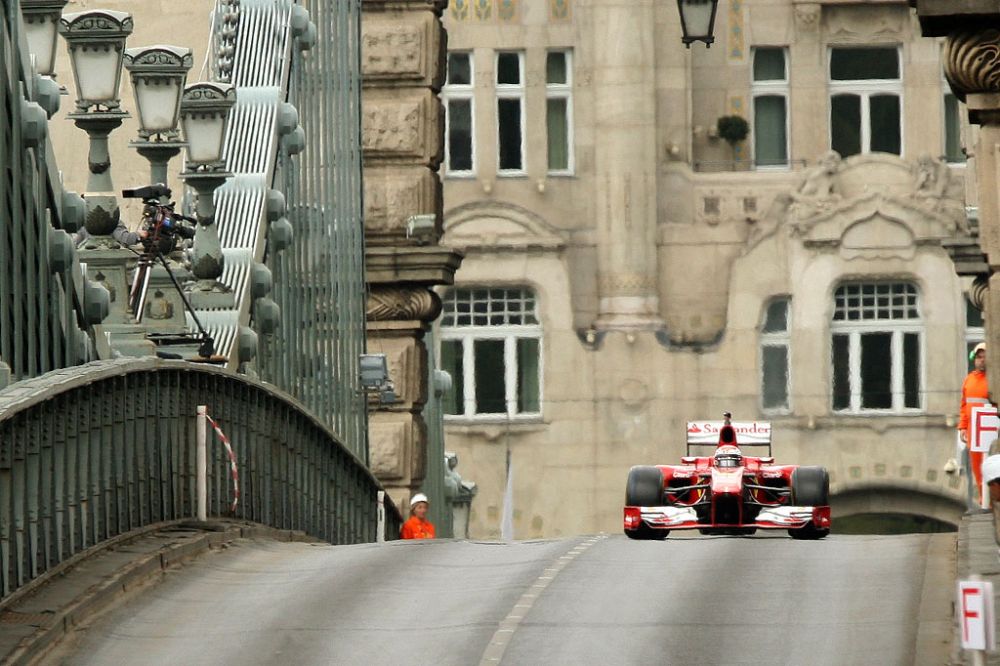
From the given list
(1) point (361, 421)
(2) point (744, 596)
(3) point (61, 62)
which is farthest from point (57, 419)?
(3) point (61, 62)

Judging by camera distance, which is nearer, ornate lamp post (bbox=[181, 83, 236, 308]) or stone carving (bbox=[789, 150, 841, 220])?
ornate lamp post (bbox=[181, 83, 236, 308])

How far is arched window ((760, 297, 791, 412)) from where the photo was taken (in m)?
53.5

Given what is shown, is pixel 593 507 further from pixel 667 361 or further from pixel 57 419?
pixel 57 419

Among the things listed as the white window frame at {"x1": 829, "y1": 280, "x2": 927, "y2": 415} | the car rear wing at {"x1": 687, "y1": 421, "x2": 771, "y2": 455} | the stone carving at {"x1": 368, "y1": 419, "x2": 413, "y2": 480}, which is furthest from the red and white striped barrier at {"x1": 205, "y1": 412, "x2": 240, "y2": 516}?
the white window frame at {"x1": 829, "y1": 280, "x2": 927, "y2": 415}

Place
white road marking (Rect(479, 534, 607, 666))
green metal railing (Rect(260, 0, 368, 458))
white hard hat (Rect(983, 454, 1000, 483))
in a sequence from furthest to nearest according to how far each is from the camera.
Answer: green metal railing (Rect(260, 0, 368, 458)) → white road marking (Rect(479, 534, 607, 666)) → white hard hat (Rect(983, 454, 1000, 483))

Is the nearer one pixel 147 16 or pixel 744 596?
pixel 744 596

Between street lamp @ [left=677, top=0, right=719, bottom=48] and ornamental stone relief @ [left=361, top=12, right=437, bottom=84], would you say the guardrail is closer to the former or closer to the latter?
street lamp @ [left=677, top=0, right=719, bottom=48]

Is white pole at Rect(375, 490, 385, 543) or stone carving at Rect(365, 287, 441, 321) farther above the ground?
stone carving at Rect(365, 287, 441, 321)

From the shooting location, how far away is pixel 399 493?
3347cm

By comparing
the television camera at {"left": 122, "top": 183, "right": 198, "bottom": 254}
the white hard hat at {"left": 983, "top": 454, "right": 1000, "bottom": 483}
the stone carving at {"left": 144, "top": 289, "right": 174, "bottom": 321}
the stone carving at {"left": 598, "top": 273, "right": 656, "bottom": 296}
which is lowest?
the white hard hat at {"left": 983, "top": 454, "right": 1000, "bottom": 483}

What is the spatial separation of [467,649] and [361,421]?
16.1 metres

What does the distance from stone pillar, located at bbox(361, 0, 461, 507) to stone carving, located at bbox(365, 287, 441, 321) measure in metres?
0.01

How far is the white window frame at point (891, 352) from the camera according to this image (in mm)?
53094

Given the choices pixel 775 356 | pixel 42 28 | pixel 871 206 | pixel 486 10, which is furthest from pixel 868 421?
pixel 42 28
